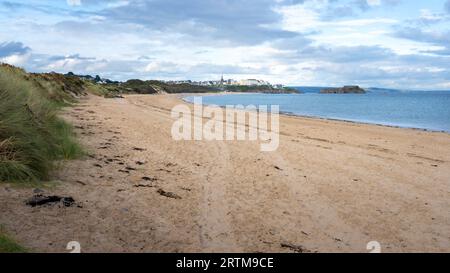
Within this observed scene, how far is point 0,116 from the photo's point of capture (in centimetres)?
719

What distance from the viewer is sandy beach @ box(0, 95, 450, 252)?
534 cm

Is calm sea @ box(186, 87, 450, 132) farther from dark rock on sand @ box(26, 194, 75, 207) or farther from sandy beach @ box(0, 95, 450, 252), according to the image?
dark rock on sand @ box(26, 194, 75, 207)

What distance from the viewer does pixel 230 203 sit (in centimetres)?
711

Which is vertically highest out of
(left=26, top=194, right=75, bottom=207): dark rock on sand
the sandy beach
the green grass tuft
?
the green grass tuft

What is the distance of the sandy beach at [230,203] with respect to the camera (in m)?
5.34

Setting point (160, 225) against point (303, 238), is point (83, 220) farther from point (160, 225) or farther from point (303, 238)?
point (303, 238)

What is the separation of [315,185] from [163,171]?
307 centimetres

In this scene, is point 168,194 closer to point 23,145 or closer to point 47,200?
point 47,200

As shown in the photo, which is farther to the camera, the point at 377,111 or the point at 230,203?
the point at 377,111

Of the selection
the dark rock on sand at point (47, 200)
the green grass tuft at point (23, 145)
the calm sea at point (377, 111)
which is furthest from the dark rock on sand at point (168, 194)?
the calm sea at point (377, 111)

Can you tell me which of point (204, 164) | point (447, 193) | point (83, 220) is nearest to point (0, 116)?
point (83, 220)

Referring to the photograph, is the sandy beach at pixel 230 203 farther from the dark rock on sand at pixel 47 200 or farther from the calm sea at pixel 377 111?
the calm sea at pixel 377 111

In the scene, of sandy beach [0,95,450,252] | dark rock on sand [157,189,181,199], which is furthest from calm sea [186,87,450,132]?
dark rock on sand [157,189,181,199]

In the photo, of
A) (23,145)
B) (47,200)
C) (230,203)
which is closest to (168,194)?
(230,203)
